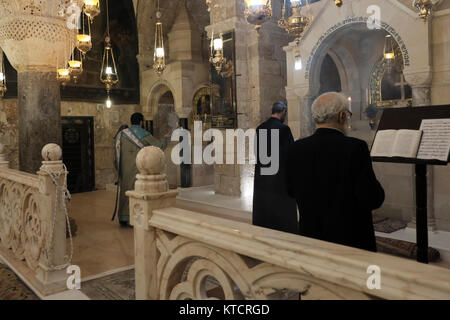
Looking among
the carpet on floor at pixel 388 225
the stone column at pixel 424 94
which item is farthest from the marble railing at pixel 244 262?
the stone column at pixel 424 94

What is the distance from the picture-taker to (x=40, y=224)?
3590 millimetres

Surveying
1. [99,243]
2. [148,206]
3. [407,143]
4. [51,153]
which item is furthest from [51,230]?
[407,143]

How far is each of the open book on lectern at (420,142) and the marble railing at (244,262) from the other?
5.35 feet

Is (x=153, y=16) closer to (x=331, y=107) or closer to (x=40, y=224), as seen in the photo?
(x=40, y=224)

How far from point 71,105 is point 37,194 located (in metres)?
8.14

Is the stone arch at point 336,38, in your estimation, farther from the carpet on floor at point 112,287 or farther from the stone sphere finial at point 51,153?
the stone sphere finial at point 51,153

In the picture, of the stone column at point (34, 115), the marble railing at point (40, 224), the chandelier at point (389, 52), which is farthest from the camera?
the chandelier at point (389, 52)

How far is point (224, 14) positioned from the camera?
8.10 meters

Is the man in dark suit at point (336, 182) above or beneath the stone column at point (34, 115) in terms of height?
beneath

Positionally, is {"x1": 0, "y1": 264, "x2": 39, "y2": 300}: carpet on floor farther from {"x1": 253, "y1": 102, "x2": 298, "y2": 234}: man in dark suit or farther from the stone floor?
{"x1": 253, "y1": 102, "x2": 298, "y2": 234}: man in dark suit

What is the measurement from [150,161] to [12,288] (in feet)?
8.40

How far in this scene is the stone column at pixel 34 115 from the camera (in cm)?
515

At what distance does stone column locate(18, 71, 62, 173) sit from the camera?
5.15 m

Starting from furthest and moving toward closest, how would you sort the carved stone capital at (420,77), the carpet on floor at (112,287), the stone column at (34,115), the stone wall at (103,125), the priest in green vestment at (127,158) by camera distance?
the stone wall at (103,125), the priest in green vestment at (127,158), the stone column at (34,115), the carved stone capital at (420,77), the carpet on floor at (112,287)
